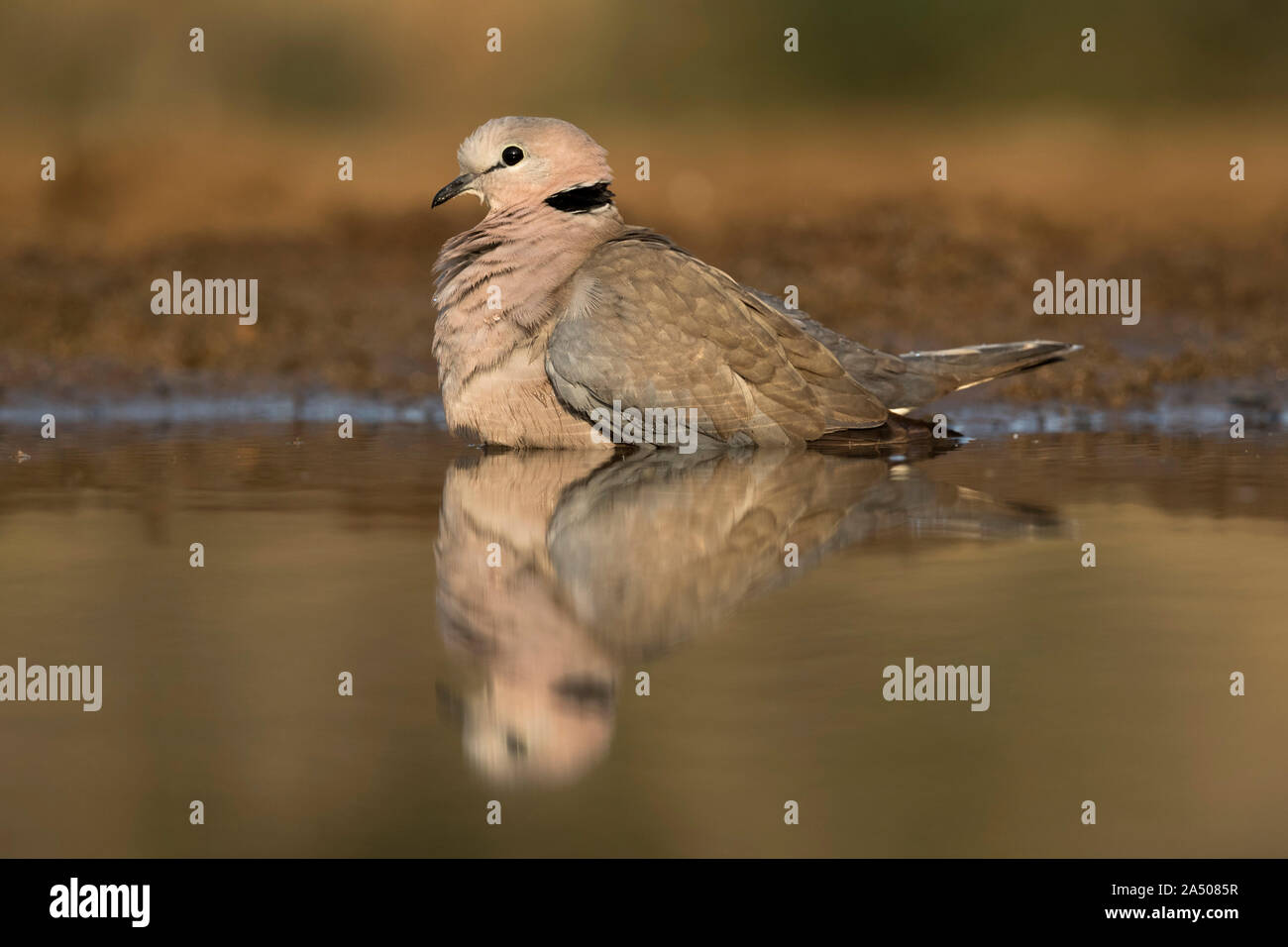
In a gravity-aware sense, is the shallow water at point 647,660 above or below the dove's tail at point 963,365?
below

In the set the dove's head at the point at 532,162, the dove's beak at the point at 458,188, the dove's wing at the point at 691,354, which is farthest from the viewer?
the dove's beak at the point at 458,188

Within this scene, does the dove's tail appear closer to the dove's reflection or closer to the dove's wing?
the dove's wing

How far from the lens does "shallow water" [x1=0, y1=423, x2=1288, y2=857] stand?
337 cm

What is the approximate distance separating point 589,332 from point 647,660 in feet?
13.0

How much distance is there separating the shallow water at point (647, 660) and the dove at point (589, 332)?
76 cm

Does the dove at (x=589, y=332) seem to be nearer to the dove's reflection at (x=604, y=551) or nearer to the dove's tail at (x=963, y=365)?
the dove's reflection at (x=604, y=551)

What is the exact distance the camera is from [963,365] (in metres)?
9.67

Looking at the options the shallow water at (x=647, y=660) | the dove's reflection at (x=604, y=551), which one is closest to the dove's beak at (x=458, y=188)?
the dove's reflection at (x=604, y=551)

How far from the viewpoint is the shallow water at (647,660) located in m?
3.37

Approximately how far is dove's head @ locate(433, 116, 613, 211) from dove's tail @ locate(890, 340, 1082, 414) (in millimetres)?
2134

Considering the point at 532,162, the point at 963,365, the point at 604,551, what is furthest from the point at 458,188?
the point at 604,551

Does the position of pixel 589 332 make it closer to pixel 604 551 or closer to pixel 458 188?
pixel 458 188

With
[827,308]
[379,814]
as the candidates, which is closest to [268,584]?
[379,814]

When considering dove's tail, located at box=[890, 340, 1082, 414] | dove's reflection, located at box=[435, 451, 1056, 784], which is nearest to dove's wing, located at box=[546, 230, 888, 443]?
dove's reflection, located at box=[435, 451, 1056, 784]
